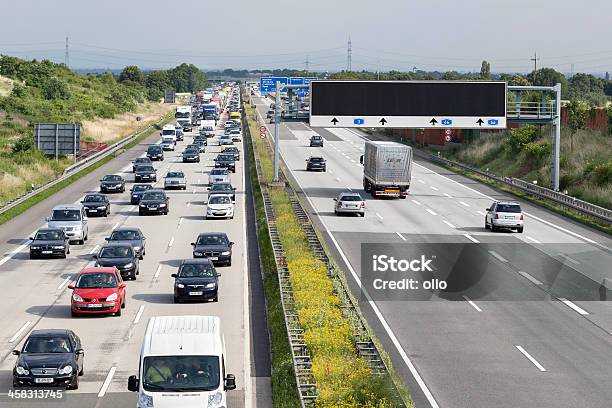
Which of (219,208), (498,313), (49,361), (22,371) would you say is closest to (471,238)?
(219,208)

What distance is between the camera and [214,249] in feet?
145

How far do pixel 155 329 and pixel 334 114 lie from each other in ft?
169

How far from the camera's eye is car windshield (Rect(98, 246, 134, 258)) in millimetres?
41469

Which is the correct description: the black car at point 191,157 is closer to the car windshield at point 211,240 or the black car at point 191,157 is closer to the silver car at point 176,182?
the silver car at point 176,182

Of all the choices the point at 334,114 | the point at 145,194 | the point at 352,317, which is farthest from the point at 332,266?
the point at 334,114

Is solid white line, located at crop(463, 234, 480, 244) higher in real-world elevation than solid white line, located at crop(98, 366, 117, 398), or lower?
higher

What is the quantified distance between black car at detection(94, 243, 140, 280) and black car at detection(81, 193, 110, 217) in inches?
779

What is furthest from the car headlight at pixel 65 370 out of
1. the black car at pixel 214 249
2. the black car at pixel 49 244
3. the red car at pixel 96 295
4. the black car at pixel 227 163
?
the black car at pixel 227 163

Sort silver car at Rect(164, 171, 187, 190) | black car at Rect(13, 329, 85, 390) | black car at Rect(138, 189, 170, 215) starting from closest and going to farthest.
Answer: black car at Rect(13, 329, 85, 390) → black car at Rect(138, 189, 170, 215) → silver car at Rect(164, 171, 187, 190)

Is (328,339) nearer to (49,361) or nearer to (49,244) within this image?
(49,361)

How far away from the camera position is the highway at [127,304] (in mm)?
26000

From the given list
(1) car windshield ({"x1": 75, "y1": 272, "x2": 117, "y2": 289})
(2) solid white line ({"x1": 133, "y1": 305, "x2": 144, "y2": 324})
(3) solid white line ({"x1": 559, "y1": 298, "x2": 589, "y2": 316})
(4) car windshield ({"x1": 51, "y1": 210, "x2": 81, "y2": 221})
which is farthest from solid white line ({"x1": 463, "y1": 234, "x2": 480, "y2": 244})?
(1) car windshield ({"x1": 75, "y1": 272, "x2": 117, "y2": 289})

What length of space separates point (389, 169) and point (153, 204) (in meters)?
15.9

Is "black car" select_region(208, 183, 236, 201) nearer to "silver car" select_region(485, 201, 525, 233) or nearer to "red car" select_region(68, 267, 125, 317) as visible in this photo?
"silver car" select_region(485, 201, 525, 233)
